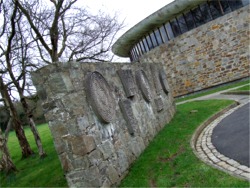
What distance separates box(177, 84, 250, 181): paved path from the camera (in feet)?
17.2

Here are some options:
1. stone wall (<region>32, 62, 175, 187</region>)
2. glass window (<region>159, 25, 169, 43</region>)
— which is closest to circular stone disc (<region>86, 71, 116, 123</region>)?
stone wall (<region>32, 62, 175, 187</region>)

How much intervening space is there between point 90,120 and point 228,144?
3321 millimetres

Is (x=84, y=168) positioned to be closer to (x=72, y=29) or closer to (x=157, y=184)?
(x=157, y=184)

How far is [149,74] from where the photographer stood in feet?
34.9

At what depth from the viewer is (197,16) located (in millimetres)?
18906

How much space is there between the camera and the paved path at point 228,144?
17.2 ft

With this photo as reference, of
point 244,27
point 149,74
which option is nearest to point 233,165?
point 149,74

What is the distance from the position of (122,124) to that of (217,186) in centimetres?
291

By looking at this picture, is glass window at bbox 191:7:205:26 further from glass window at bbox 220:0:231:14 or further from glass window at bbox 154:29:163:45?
glass window at bbox 154:29:163:45

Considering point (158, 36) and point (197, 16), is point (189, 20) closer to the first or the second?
point (197, 16)

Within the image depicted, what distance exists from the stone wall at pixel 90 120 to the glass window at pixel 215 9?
1292cm

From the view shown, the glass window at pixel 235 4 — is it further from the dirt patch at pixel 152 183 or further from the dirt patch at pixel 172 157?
the dirt patch at pixel 152 183

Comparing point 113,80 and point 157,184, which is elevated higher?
point 113,80

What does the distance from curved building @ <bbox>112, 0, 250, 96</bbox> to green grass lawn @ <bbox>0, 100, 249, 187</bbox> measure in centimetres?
794
